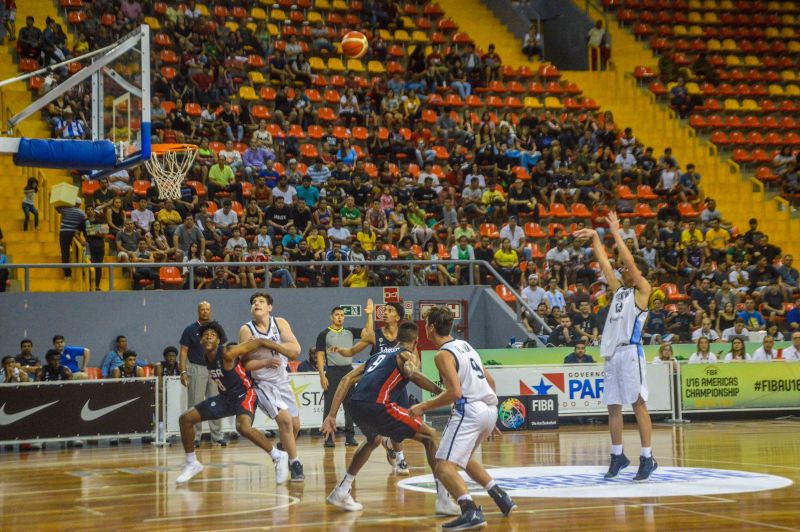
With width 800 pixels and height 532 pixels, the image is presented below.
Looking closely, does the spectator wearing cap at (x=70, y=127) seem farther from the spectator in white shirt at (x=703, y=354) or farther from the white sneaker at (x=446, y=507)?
the spectator in white shirt at (x=703, y=354)

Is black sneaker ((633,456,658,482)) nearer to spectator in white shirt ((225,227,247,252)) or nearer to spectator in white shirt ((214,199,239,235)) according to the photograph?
spectator in white shirt ((225,227,247,252))

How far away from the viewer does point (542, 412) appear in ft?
63.8

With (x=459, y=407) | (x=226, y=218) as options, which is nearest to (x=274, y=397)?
(x=459, y=407)

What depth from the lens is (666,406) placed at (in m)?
20.8

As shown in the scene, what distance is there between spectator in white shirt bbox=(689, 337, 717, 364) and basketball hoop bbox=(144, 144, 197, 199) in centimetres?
1013

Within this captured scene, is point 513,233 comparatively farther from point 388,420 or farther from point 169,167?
point 388,420

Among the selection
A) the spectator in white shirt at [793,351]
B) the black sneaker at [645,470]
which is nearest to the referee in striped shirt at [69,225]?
the black sneaker at [645,470]

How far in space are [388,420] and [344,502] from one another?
831 millimetres

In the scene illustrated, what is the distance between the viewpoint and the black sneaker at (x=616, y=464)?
1190 centimetres

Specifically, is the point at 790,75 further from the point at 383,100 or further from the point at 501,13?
the point at 383,100

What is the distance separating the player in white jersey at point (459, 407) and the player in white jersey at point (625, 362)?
9.10 feet

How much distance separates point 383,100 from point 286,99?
2582 mm

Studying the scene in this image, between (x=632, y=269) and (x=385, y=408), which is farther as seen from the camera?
(x=632, y=269)

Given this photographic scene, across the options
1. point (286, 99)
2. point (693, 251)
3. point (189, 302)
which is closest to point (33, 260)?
point (189, 302)
